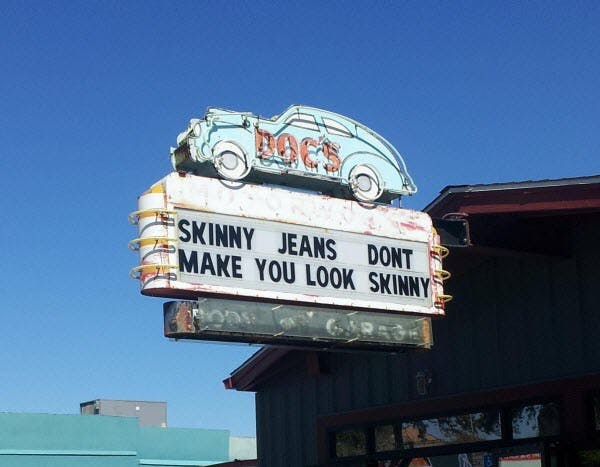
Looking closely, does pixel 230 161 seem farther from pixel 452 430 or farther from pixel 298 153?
pixel 452 430

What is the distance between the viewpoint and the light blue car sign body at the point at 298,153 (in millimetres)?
11406

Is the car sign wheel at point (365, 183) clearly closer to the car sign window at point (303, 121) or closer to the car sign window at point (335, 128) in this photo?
the car sign window at point (335, 128)

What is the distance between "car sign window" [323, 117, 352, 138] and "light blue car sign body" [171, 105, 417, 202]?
0.01 meters

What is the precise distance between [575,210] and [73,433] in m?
29.1

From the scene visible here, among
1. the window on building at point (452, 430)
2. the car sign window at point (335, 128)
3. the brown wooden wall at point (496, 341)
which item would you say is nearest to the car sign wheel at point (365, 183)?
the car sign window at point (335, 128)

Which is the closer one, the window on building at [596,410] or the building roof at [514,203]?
the building roof at [514,203]

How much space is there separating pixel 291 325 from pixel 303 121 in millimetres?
2350

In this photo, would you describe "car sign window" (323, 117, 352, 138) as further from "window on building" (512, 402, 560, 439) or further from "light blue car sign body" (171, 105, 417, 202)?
"window on building" (512, 402, 560, 439)

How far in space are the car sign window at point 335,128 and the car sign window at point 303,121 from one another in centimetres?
16

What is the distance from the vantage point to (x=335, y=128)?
1249cm

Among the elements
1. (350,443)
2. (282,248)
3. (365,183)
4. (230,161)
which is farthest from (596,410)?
(230,161)

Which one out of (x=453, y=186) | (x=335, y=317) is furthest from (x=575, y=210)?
(x=335, y=317)

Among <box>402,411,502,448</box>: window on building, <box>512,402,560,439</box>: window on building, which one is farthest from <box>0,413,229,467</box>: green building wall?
<box>512,402,560,439</box>: window on building

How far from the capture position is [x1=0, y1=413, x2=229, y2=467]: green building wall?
122 ft
